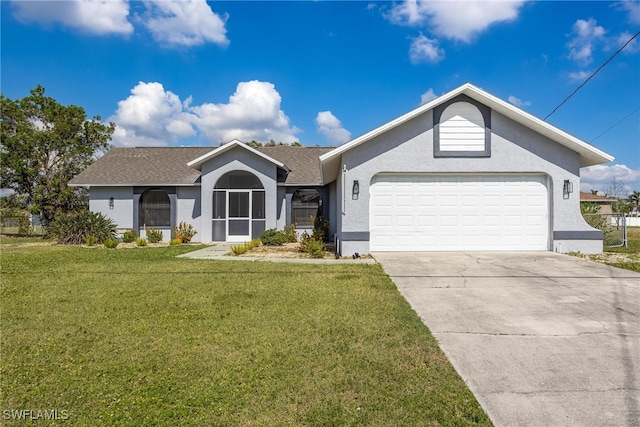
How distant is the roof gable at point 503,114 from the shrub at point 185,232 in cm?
867

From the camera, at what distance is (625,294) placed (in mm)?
6234

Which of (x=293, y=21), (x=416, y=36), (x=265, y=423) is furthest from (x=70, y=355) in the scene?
(x=416, y=36)

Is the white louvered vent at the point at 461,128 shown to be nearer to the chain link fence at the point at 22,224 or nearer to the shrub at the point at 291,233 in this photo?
the shrub at the point at 291,233

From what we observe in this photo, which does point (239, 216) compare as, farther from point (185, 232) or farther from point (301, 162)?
point (301, 162)

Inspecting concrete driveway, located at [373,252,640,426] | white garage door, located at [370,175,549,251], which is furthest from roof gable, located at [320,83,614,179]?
concrete driveway, located at [373,252,640,426]

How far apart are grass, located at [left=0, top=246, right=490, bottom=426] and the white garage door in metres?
4.97

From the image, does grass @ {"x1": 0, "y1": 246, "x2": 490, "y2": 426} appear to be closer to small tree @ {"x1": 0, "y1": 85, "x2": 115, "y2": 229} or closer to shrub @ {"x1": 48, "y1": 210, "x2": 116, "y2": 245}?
shrub @ {"x1": 48, "y1": 210, "x2": 116, "y2": 245}

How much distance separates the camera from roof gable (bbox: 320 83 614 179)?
35.7 ft

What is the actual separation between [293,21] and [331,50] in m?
2.57

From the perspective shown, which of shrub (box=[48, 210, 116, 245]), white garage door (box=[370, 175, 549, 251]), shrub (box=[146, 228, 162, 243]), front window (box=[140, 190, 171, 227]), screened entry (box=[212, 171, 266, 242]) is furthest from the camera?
front window (box=[140, 190, 171, 227])

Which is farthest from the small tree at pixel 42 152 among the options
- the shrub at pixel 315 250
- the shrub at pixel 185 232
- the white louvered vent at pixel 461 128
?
the white louvered vent at pixel 461 128

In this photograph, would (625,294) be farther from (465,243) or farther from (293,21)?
(293,21)

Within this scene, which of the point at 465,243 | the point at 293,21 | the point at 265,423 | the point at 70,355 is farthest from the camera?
the point at 293,21

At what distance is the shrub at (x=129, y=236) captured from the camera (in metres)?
16.6
